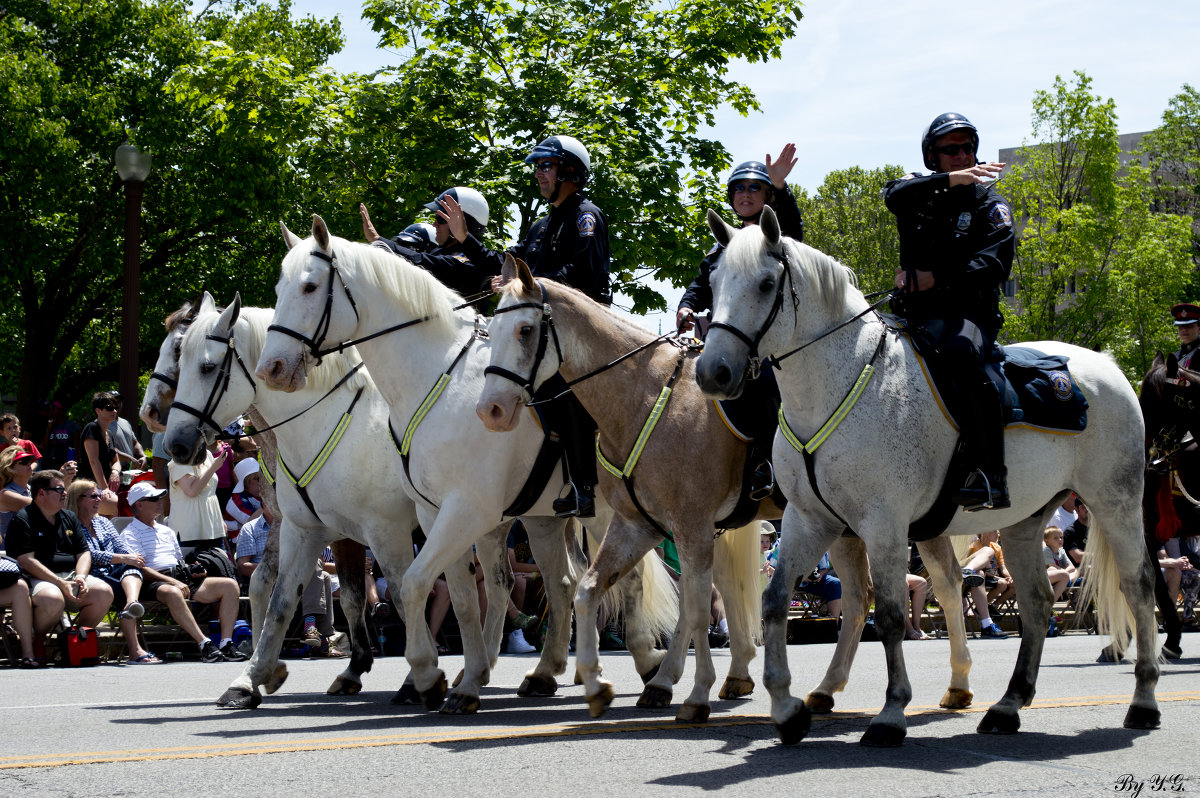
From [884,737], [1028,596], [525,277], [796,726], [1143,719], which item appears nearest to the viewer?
[884,737]

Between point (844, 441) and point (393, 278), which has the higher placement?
point (393, 278)

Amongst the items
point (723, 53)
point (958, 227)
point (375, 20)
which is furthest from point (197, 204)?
point (958, 227)

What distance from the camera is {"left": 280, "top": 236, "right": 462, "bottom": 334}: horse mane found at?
8.65 m

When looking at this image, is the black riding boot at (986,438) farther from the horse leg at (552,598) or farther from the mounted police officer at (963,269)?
the horse leg at (552,598)

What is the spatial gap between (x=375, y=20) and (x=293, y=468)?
14.2m

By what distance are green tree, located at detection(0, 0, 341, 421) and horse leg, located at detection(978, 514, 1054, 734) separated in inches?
913

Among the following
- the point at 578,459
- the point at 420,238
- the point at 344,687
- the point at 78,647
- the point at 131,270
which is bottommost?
the point at 344,687

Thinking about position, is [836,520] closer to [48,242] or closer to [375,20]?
[375,20]

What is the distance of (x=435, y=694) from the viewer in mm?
8508

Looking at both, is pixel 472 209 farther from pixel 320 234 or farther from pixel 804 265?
pixel 804 265

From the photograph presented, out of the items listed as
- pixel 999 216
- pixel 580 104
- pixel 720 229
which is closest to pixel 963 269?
pixel 999 216

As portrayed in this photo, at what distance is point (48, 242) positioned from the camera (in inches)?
1192

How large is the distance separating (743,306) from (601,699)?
258 centimetres

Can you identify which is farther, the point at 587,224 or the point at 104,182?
the point at 104,182
